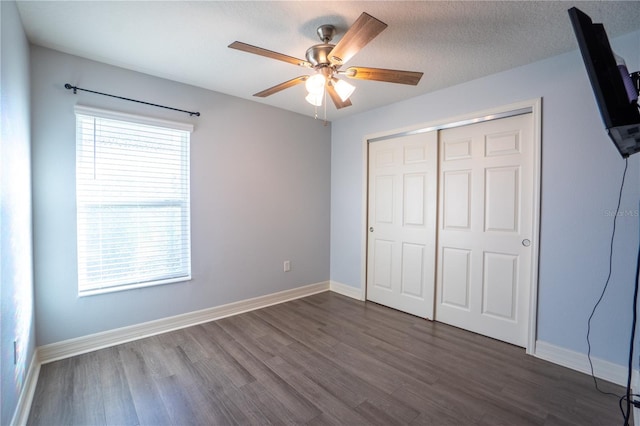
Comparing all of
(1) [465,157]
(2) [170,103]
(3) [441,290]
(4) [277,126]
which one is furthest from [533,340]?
(2) [170,103]

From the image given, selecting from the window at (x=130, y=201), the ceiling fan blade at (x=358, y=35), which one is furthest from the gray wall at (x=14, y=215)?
the ceiling fan blade at (x=358, y=35)

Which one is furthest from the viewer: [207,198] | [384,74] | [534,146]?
[207,198]

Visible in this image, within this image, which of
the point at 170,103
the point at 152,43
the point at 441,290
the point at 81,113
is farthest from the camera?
the point at 441,290

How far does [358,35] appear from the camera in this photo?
1512 mm

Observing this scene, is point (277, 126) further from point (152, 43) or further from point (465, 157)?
point (465, 157)

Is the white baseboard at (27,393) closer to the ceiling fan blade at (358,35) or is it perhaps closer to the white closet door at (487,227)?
the ceiling fan blade at (358,35)

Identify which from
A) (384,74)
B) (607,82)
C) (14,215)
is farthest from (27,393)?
(607,82)

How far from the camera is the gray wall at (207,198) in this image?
7.32 feet

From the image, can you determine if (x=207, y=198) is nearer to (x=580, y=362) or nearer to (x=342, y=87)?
(x=342, y=87)

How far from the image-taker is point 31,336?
2.01 metres

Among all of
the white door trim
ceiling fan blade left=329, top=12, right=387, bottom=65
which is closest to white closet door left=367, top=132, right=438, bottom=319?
the white door trim

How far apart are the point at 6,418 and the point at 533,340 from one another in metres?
3.46

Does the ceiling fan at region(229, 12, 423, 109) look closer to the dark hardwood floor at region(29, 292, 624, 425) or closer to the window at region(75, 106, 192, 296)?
the window at region(75, 106, 192, 296)

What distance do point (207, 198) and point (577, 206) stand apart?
3308mm
